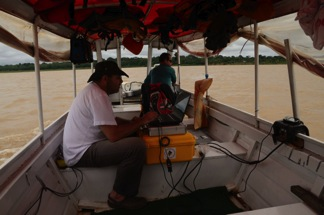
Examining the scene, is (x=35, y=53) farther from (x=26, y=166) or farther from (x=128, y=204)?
(x=128, y=204)

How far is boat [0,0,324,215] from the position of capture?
5.59 ft

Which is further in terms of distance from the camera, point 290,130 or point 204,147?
point 204,147

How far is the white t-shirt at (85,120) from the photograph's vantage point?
6.64 ft

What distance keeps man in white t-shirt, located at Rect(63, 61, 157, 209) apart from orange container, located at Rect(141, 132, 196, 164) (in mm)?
115

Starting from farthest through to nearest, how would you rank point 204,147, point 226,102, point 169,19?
point 226,102
point 169,19
point 204,147

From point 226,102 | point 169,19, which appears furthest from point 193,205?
point 226,102

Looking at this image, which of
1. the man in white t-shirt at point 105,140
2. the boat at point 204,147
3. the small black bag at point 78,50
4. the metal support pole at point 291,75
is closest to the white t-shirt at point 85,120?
the man in white t-shirt at point 105,140

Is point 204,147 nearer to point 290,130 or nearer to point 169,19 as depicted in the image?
point 290,130

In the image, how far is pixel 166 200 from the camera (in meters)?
2.37

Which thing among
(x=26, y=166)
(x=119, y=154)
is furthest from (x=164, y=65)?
(x=26, y=166)

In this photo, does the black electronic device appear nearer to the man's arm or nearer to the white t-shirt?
the man's arm

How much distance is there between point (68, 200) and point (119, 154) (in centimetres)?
66

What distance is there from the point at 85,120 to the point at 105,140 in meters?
0.25

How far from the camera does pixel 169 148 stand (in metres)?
2.19
